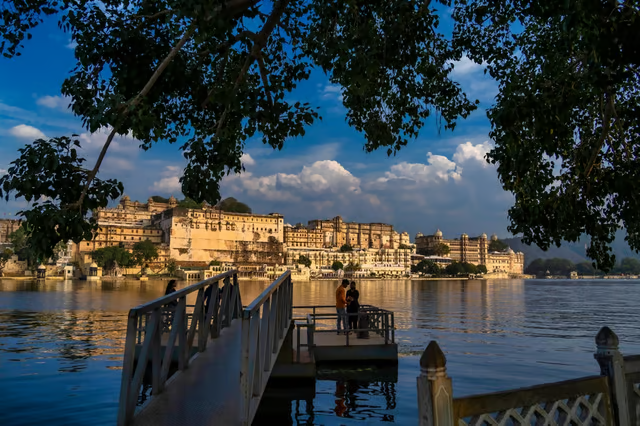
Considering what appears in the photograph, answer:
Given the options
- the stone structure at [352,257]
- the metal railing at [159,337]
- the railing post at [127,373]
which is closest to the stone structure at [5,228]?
the stone structure at [352,257]

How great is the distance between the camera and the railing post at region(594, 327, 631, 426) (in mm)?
5422

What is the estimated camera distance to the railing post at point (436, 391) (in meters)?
4.27

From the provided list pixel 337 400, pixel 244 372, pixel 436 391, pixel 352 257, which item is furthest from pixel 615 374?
pixel 352 257

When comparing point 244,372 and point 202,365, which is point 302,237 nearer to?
point 202,365

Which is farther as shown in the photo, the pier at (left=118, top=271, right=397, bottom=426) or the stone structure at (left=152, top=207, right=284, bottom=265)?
the stone structure at (left=152, top=207, right=284, bottom=265)

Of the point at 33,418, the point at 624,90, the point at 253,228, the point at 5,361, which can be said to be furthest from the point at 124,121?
the point at 253,228

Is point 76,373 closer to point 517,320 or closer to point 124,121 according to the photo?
point 124,121

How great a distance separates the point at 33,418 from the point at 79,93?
7432 millimetres

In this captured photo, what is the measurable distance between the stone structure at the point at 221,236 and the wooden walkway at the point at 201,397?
15340cm

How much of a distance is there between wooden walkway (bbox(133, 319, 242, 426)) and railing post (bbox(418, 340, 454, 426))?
7.30 feet

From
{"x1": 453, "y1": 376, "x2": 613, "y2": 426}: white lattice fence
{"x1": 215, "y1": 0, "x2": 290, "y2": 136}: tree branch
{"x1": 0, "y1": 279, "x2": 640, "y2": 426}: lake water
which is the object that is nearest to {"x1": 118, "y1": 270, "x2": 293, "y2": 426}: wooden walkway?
{"x1": 453, "y1": 376, "x2": 613, "y2": 426}: white lattice fence

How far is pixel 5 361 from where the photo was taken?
59.0 feet

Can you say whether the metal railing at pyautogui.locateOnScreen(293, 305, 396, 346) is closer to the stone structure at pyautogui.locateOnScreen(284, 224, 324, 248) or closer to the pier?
the pier

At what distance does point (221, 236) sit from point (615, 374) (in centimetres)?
16474
